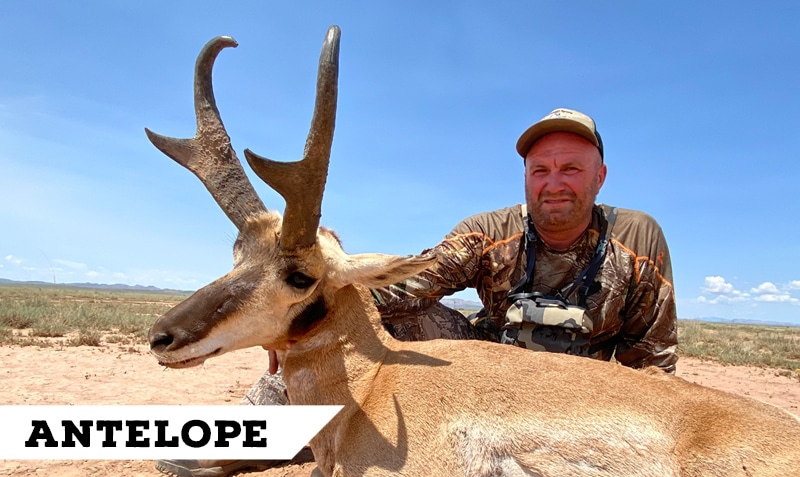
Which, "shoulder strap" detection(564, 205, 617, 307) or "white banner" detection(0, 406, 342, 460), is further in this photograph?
"shoulder strap" detection(564, 205, 617, 307)

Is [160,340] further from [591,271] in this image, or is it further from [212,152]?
[591,271]

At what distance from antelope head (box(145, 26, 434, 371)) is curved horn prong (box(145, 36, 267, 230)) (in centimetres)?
3

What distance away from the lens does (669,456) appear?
3.03 m

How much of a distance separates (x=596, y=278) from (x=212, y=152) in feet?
13.5

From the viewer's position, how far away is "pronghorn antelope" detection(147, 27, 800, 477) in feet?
10.1

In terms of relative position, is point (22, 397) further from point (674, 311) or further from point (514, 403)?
point (674, 311)

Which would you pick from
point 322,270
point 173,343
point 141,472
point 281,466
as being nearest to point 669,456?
point 322,270

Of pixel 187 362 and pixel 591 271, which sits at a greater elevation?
pixel 591 271

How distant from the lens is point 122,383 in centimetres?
1040

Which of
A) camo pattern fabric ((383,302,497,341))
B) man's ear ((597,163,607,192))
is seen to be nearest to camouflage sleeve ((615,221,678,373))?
man's ear ((597,163,607,192))

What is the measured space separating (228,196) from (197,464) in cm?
312

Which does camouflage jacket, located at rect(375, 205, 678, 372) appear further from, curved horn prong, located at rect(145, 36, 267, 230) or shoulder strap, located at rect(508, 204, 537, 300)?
curved horn prong, located at rect(145, 36, 267, 230)

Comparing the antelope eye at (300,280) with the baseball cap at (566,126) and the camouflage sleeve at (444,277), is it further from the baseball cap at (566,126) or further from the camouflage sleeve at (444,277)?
the baseball cap at (566,126)

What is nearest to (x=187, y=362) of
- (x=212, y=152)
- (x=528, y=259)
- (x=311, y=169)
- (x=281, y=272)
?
(x=281, y=272)
